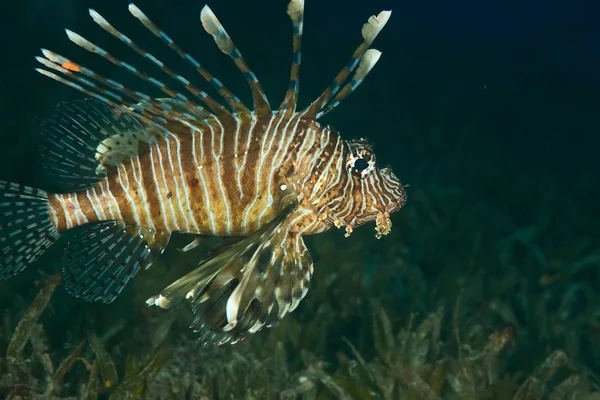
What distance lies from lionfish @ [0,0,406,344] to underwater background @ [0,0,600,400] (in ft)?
1.48

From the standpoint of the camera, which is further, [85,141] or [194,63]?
[85,141]

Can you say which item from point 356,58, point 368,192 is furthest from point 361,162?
point 356,58

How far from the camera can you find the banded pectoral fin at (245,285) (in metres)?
2.47

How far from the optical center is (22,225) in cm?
308

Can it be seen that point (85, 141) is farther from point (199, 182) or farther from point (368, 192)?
point (368, 192)

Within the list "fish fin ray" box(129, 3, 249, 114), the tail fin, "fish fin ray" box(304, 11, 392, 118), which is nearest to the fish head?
"fish fin ray" box(304, 11, 392, 118)

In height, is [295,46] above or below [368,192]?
above

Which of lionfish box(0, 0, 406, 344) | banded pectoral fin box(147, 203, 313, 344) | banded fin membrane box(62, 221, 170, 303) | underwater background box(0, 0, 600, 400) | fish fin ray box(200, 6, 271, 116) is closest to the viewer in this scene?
banded pectoral fin box(147, 203, 313, 344)

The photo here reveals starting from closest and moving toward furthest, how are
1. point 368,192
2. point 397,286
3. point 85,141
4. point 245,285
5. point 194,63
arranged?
point 245,285
point 194,63
point 368,192
point 85,141
point 397,286

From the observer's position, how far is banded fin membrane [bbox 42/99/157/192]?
9.95 feet

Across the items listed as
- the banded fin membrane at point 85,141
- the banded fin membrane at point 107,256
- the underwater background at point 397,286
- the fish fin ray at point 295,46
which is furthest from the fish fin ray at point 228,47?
the underwater background at point 397,286

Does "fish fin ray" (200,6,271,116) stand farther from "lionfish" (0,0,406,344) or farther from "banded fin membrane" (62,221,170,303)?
"banded fin membrane" (62,221,170,303)

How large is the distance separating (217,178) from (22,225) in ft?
3.71

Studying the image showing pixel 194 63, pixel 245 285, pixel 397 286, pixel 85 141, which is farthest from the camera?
pixel 397 286
